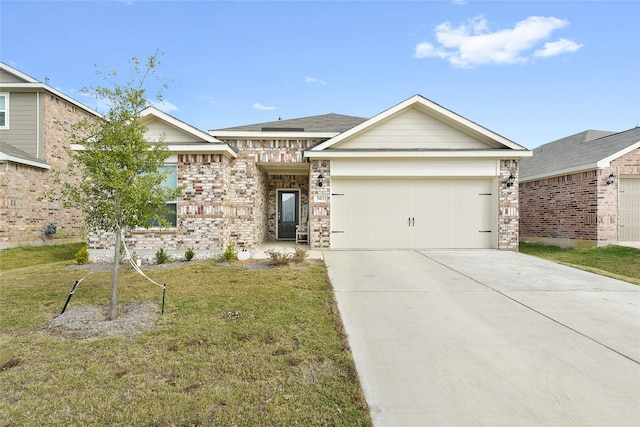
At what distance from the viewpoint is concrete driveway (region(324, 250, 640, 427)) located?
97.0 inches

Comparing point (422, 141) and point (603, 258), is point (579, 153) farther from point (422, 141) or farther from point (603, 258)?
point (422, 141)

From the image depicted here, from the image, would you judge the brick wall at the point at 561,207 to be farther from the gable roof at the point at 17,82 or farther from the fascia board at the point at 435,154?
the gable roof at the point at 17,82

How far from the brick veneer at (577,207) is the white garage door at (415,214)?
14.4ft

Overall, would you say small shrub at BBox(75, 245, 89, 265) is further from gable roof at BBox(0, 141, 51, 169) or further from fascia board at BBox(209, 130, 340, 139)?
gable roof at BBox(0, 141, 51, 169)

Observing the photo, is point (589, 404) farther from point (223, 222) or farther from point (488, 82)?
point (488, 82)

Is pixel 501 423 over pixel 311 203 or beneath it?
beneath

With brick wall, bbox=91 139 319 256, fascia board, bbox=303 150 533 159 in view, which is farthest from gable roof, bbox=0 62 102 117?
fascia board, bbox=303 150 533 159

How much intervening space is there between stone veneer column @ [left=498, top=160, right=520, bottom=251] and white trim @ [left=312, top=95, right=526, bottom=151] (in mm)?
742

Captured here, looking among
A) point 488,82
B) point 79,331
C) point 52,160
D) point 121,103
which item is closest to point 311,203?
point 121,103

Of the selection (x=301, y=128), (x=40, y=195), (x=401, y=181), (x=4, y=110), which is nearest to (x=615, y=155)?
(x=401, y=181)

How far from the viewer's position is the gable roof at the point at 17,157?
35.3ft

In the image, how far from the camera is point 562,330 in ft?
13.1

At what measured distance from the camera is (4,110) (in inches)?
508

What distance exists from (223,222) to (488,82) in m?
13.9
